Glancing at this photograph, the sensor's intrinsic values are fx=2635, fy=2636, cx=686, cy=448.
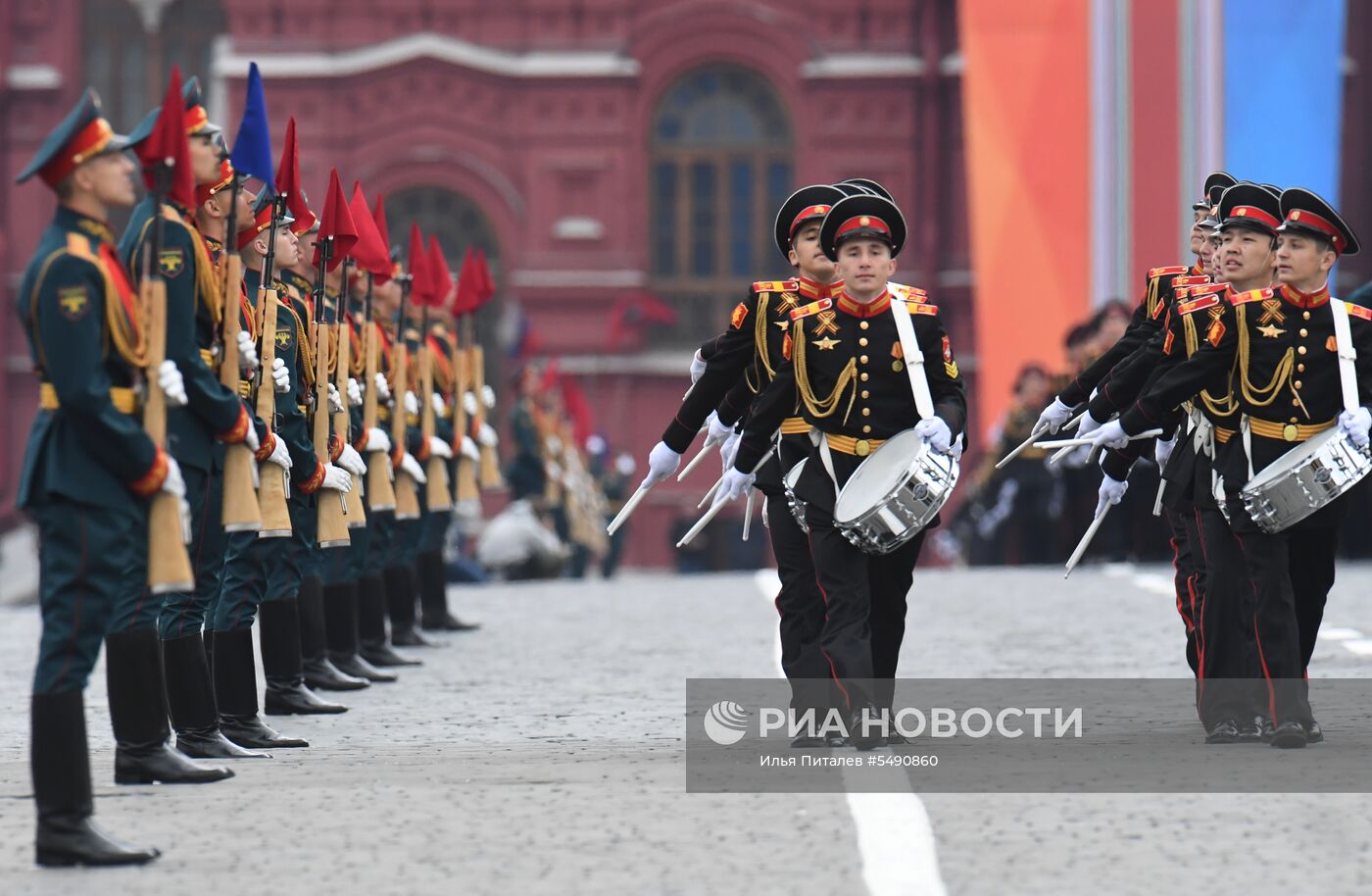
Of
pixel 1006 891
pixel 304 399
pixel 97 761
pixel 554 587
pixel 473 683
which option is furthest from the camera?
pixel 554 587

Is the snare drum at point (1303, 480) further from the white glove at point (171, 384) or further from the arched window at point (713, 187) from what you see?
the arched window at point (713, 187)

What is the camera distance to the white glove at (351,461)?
10.3m

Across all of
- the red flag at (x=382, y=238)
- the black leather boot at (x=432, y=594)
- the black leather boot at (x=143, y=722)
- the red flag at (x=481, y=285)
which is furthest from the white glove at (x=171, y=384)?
the red flag at (x=481, y=285)

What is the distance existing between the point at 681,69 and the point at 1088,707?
22106 millimetres

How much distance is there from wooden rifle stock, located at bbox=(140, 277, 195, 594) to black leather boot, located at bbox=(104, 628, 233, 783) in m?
0.70

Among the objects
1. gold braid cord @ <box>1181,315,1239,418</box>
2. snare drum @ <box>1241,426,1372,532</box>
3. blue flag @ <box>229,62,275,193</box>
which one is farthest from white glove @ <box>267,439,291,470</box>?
snare drum @ <box>1241,426,1372,532</box>

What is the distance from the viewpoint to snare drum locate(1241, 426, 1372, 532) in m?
8.20

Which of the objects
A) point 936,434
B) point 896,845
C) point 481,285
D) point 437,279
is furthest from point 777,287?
point 481,285

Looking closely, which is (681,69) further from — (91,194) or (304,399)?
(91,194)

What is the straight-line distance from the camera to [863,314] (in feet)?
27.4

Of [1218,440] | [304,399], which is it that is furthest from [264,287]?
[1218,440]

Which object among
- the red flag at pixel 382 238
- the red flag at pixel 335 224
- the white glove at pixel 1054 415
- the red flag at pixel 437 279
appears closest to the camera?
the white glove at pixel 1054 415

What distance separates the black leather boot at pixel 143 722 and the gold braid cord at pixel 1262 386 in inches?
137

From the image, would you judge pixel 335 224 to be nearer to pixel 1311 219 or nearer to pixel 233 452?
pixel 233 452
